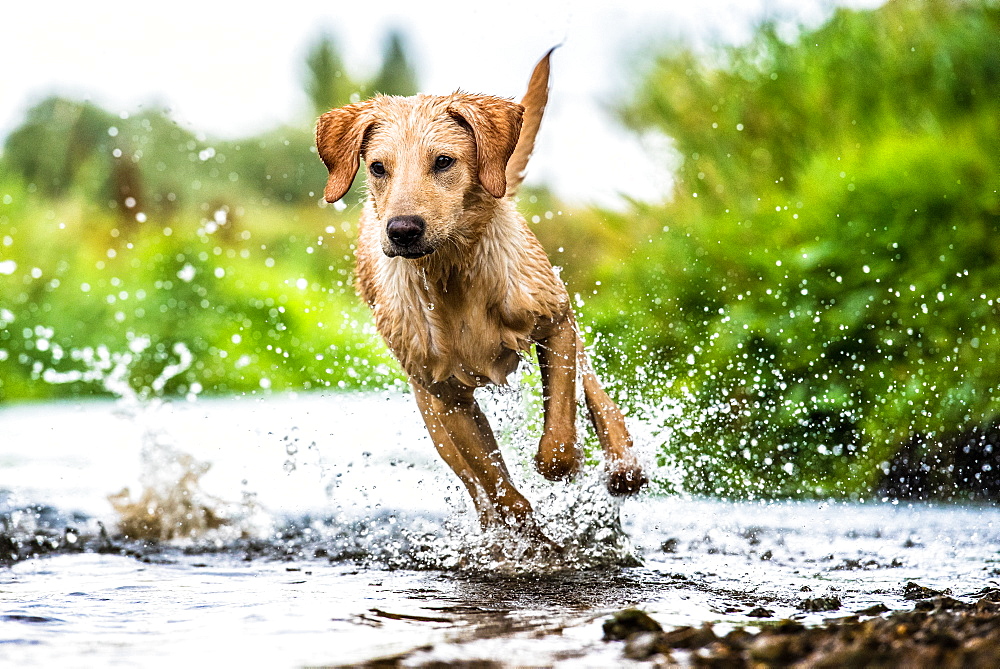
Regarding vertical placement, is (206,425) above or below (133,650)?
above

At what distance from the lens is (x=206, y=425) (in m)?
11.7

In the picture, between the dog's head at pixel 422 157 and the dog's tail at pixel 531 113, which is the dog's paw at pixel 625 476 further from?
the dog's tail at pixel 531 113

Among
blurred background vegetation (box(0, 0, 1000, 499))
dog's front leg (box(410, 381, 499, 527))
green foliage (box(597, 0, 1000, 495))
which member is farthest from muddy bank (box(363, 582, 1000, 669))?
green foliage (box(597, 0, 1000, 495))

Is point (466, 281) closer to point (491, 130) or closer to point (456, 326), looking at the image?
point (456, 326)

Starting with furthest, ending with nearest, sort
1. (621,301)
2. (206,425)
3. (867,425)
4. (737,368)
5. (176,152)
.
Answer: (176,152) → (206,425) → (621,301) → (737,368) → (867,425)

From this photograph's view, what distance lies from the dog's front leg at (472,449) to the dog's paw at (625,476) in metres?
0.43

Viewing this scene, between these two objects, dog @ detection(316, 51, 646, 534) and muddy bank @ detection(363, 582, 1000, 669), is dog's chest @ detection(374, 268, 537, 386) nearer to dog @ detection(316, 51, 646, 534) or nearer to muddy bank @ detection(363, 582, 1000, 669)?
Result: dog @ detection(316, 51, 646, 534)

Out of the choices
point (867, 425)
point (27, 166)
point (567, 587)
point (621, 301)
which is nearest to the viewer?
point (567, 587)

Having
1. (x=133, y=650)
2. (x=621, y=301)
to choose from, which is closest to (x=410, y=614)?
(x=133, y=650)

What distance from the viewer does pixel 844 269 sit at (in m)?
7.95

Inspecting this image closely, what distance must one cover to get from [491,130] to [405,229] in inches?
26.9

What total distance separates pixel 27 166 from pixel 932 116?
55.6 ft

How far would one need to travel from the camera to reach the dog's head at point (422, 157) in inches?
177

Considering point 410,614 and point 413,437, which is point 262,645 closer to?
point 410,614
